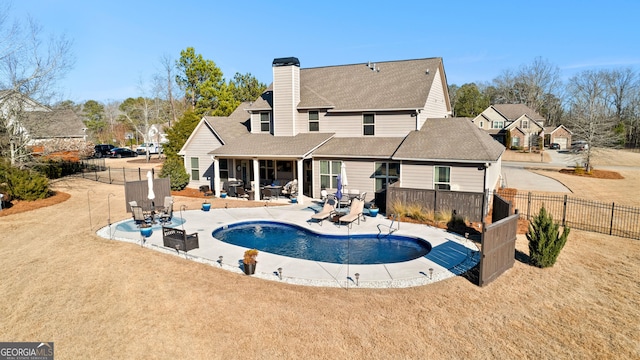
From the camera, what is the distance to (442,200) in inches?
707

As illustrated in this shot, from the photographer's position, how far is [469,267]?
1210 cm

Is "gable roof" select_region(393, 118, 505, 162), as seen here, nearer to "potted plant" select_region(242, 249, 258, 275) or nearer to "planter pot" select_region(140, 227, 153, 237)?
"potted plant" select_region(242, 249, 258, 275)

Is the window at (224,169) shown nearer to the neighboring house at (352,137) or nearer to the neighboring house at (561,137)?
the neighboring house at (352,137)

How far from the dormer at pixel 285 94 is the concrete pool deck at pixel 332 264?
27.2 feet

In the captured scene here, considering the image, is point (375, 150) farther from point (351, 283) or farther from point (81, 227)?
point (81, 227)

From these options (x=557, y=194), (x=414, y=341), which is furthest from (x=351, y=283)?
(x=557, y=194)

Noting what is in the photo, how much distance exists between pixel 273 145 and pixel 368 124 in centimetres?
618

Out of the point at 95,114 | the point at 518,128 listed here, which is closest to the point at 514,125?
the point at 518,128

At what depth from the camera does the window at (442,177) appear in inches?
781

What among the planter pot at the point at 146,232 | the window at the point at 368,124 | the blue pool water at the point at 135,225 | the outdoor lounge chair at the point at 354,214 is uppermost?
the window at the point at 368,124

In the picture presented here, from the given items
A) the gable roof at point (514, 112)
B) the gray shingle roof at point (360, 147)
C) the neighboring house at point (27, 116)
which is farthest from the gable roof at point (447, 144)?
the gable roof at point (514, 112)

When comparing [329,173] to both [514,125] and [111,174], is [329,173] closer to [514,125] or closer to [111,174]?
[111,174]

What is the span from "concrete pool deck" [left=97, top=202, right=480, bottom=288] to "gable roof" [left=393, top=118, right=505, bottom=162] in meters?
4.32

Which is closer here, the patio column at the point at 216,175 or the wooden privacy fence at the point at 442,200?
the wooden privacy fence at the point at 442,200
